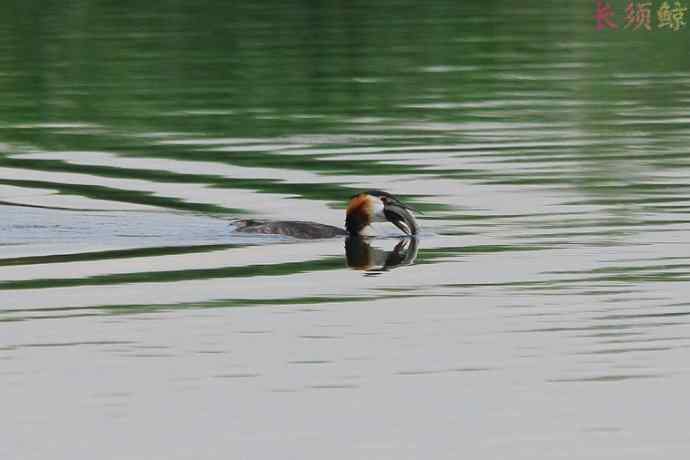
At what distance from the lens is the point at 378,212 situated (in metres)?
20.1

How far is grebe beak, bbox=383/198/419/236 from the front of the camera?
20047 millimetres

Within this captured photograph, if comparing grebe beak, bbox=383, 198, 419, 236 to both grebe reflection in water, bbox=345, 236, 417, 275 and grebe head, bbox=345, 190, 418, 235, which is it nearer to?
grebe head, bbox=345, 190, 418, 235

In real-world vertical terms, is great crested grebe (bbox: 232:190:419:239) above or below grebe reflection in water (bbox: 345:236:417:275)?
above

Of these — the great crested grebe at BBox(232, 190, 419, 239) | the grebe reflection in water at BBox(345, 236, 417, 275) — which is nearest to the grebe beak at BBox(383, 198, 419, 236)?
the great crested grebe at BBox(232, 190, 419, 239)

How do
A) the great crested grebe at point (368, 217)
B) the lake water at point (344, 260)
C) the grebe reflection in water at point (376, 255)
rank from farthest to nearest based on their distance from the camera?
the great crested grebe at point (368, 217) < the grebe reflection in water at point (376, 255) < the lake water at point (344, 260)

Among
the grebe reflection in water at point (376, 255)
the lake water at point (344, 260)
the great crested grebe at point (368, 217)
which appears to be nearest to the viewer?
the lake water at point (344, 260)

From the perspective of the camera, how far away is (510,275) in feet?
56.5

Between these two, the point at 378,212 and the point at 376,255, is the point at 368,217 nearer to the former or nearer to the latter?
the point at 378,212

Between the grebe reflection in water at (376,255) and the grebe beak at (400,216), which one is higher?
the grebe beak at (400,216)

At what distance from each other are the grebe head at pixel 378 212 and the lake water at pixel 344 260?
254 mm

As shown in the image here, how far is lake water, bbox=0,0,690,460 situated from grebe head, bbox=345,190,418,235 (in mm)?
254

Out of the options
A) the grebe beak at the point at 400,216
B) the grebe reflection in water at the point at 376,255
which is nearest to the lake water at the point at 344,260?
the grebe reflection in water at the point at 376,255

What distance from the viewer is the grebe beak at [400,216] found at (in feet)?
65.8

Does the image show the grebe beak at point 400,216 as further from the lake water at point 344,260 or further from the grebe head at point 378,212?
the lake water at point 344,260
